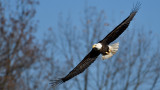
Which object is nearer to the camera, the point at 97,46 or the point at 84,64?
the point at 97,46

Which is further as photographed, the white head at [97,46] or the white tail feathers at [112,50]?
the white tail feathers at [112,50]

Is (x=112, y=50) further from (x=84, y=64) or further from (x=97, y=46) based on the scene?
(x=84, y=64)

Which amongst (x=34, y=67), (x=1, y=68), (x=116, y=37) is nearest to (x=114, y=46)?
(x=116, y=37)

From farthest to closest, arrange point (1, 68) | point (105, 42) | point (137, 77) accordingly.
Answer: point (137, 77) → point (1, 68) → point (105, 42)

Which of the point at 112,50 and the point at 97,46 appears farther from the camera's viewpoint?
the point at 112,50

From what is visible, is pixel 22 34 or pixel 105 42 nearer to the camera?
pixel 105 42

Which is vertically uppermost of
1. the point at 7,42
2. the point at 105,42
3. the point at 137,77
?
the point at 7,42

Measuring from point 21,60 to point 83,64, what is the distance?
1125cm

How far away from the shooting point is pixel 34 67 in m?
20.1

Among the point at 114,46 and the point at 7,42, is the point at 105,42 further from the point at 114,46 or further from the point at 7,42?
the point at 7,42

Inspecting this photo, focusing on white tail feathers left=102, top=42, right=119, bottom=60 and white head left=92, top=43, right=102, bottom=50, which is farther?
white tail feathers left=102, top=42, right=119, bottom=60

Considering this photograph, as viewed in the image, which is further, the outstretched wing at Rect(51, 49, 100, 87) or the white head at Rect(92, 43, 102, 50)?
the outstretched wing at Rect(51, 49, 100, 87)

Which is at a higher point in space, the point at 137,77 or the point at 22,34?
the point at 22,34

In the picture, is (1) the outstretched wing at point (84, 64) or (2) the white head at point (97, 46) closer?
(2) the white head at point (97, 46)
